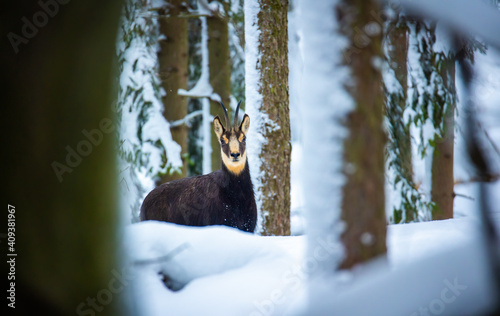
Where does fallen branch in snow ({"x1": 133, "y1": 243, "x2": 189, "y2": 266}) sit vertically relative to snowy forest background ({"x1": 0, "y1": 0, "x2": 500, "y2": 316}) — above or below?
below

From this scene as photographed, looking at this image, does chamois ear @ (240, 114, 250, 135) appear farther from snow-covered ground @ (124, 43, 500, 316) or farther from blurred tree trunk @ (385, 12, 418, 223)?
snow-covered ground @ (124, 43, 500, 316)

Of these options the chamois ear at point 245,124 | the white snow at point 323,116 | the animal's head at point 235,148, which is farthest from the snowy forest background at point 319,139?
the animal's head at point 235,148

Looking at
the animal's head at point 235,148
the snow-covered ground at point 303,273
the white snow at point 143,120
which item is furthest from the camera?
the white snow at point 143,120

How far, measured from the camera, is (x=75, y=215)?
1.49 m

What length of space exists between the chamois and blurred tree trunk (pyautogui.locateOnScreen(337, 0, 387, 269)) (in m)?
3.67

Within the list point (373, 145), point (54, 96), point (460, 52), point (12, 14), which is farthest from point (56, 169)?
point (460, 52)

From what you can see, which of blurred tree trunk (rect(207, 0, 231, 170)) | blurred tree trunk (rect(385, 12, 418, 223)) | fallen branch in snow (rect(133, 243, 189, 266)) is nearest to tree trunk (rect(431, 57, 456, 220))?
blurred tree trunk (rect(385, 12, 418, 223))

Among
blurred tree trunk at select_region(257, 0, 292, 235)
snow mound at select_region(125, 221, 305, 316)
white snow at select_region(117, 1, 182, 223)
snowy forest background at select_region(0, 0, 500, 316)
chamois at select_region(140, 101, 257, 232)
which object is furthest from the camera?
white snow at select_region(117, 1, 182, 223)

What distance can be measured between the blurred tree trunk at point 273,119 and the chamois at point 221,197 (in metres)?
0.40

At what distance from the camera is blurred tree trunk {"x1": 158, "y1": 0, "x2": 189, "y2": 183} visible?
10.0 metres

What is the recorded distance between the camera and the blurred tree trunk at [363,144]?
73.5 inches

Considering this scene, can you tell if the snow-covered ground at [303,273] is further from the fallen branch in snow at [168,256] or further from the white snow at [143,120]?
the white snow at [143,120]

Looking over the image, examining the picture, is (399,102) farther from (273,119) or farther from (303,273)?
(303,273)

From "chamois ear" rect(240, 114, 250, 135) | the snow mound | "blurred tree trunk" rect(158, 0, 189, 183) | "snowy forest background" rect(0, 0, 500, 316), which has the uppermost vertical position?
"blurred tree trunk" rect(158, 0, 189, 183)
